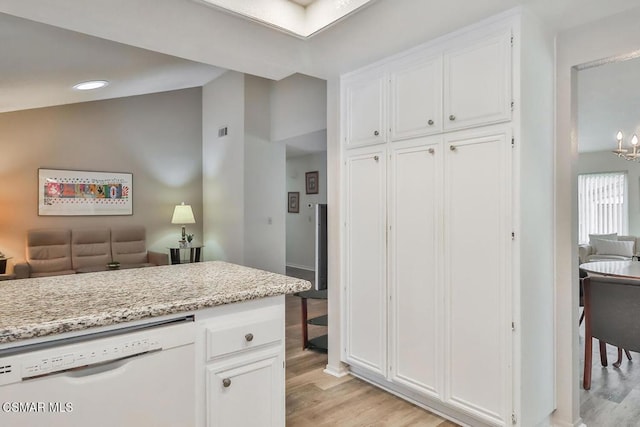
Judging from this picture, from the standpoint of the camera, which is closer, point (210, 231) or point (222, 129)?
point (222, 129)

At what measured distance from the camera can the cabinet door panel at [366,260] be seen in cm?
258

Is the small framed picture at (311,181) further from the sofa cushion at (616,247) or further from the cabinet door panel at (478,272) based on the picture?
the cabinet door panel at (478,272)

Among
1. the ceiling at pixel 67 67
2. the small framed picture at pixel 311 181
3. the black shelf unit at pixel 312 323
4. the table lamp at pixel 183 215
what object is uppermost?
the ceiling at pixel 67 67

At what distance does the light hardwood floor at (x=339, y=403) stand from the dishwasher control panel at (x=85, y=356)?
4.21 ft

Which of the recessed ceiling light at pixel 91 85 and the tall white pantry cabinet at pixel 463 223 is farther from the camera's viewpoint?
the recessed ceiling light at pixel 91 85

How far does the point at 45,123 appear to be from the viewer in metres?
5.30

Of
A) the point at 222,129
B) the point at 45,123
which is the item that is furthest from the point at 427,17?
the point at 45,123

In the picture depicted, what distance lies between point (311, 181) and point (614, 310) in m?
5.69

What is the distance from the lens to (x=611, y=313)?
105 inches

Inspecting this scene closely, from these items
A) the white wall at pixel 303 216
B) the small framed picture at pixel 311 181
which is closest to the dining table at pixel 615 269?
the white wall at pixel 303 216

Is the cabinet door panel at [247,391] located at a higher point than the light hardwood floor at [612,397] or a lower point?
higher

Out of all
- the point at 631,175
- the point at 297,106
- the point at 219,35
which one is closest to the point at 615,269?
the point at 219,35

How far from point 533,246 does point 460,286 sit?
44 cm

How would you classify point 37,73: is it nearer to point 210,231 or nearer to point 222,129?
point 222,129
